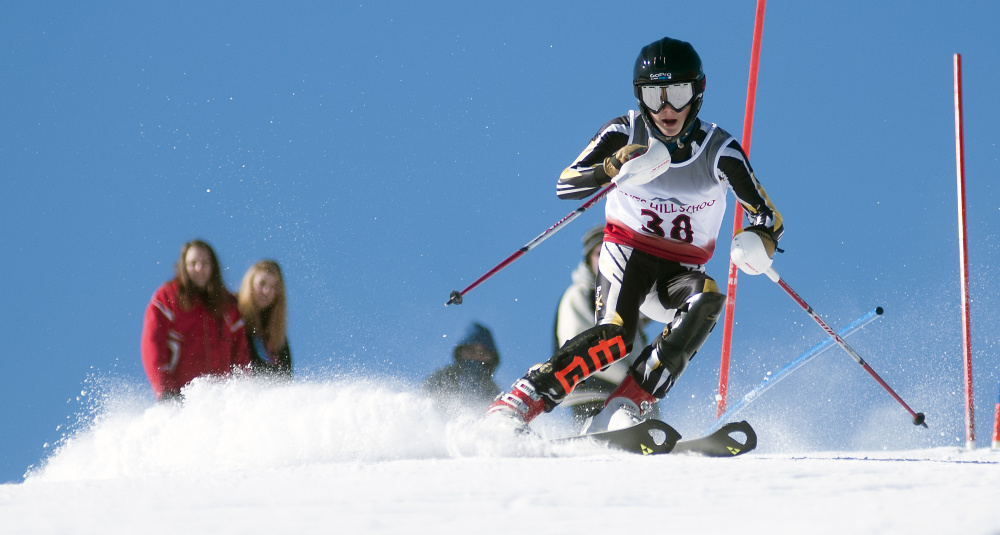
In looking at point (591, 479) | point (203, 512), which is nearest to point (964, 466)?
point (591, 479)

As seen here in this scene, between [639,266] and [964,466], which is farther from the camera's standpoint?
[639,266]

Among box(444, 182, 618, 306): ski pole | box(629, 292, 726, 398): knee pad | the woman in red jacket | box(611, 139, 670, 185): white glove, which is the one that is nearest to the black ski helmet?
box(611, 139, 670, 185): white glove

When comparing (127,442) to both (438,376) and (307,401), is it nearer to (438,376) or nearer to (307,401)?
(307,401)

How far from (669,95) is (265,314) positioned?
1867mm

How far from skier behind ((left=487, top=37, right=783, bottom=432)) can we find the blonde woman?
1234 millimetres

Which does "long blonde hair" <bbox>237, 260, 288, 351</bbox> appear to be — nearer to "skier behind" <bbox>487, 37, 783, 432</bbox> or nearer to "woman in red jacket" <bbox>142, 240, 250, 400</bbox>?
"woman in red jacket" <bbox>142, 240, 250, 400</bbox>

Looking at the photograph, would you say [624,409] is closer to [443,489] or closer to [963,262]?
[443,489]

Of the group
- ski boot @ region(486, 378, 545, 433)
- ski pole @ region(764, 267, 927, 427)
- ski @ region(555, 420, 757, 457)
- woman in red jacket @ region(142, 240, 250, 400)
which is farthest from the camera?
woman in red jacket @ region(142, 240, 250, 400)

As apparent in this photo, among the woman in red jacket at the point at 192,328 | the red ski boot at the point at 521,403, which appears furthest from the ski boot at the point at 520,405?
the woman in red jacket at the point at 192,328

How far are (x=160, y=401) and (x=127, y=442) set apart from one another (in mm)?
346

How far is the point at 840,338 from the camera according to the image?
11.1 ft

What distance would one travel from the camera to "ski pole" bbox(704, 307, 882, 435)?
3668mm

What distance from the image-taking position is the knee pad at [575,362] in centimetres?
282

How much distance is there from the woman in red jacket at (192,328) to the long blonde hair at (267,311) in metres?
0.05
